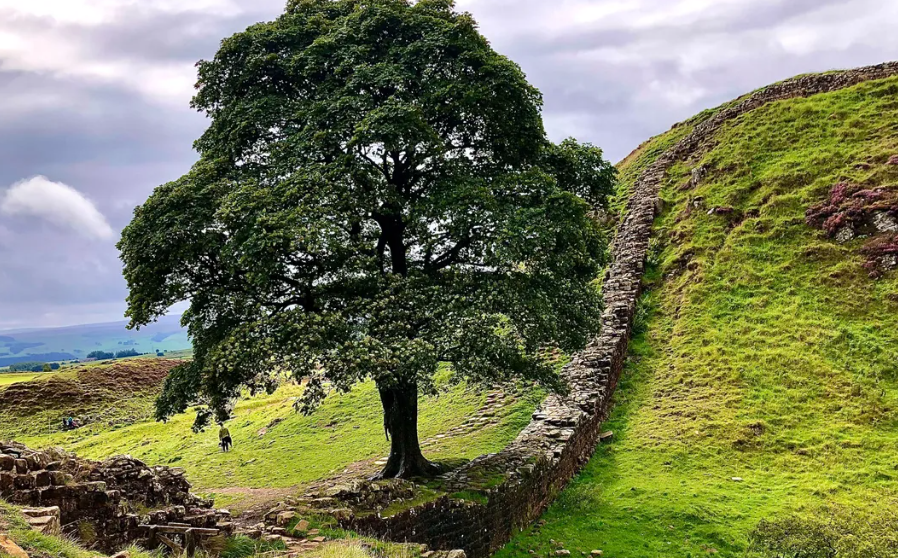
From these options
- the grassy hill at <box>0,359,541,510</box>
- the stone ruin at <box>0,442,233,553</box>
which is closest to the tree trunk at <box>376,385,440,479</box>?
the grassy hill at <box>0,359,541,510</box>

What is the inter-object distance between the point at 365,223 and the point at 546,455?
8.87 m

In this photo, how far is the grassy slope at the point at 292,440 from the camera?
20781mm

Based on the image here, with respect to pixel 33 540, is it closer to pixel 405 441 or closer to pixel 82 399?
pixel 405 441

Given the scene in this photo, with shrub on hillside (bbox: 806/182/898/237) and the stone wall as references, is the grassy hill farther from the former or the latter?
shrub on hillside (bbox: 806/182/898/237)

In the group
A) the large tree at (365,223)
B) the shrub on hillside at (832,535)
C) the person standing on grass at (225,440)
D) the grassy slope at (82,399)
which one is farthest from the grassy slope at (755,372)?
the grassy slope at (82,399)

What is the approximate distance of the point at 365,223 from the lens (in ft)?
48.7

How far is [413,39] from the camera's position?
15.4 meters

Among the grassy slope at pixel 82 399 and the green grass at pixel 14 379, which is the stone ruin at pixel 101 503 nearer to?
the grassy slope at pixel 82 399

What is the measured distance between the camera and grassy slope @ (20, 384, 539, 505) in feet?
68.2

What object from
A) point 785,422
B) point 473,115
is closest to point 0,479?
point 473,115

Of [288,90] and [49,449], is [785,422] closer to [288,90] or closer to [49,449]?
[288,90]

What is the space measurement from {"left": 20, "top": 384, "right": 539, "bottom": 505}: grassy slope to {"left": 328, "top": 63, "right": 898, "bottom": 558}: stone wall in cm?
251

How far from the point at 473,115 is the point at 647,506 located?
11934 millimetres

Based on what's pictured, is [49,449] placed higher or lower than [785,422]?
→ higher
